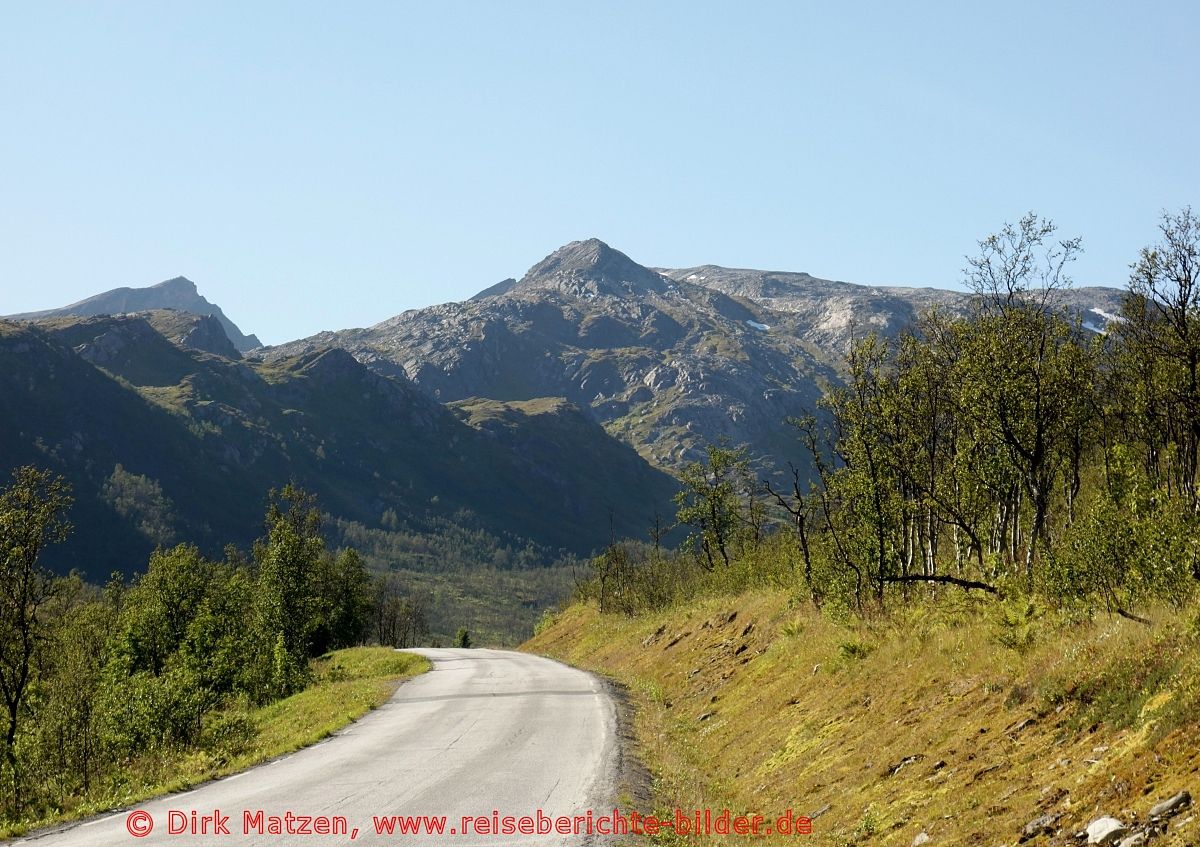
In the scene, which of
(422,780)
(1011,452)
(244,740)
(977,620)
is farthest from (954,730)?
(244,740)

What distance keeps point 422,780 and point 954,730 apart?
10998 mm

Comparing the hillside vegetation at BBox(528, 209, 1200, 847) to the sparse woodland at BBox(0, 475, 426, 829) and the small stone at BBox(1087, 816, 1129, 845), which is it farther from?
the sparse woodland at BBox(0, 475, 426, 829)

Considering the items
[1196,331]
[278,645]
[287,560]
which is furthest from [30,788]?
[1196,331]

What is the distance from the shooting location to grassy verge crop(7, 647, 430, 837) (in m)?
20.1

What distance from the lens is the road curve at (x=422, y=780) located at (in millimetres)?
14617

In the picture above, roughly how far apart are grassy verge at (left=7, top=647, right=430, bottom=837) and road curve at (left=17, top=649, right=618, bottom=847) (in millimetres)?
888

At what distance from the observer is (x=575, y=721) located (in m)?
29.5

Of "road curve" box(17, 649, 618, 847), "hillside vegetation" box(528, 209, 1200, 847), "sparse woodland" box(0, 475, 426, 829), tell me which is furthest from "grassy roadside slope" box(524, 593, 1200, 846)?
"sparse woodland" box(0, 475, 426, 829)

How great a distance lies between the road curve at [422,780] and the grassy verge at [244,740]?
0.89m

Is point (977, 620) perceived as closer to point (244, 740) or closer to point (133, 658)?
point (244, 740)

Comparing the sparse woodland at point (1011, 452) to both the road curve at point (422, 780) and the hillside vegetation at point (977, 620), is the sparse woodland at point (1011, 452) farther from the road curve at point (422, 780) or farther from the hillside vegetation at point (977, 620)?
the road curve at point (422, 780)

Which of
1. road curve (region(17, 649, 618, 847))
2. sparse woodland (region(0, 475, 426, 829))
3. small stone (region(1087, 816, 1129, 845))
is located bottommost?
sparse woodland (region(0, 475, 426, 829))

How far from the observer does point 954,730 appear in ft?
50.0

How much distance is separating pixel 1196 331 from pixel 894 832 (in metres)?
27.2
